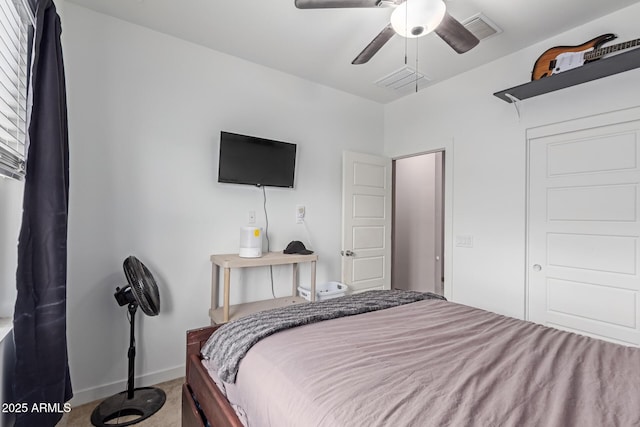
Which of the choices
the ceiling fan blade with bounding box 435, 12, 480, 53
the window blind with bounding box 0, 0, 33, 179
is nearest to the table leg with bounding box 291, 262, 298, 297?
the window blind with bounding box 0, 0, 33, 179

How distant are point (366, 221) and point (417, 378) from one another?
8.72ft

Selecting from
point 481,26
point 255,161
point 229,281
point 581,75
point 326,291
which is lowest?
point 326,291

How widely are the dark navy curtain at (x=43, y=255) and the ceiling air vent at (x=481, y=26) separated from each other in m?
2.52

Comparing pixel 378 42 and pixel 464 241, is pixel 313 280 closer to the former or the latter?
pixel 464 241

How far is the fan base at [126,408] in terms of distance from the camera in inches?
75.9

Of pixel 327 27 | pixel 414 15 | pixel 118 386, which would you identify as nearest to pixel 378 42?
pixel 414 15

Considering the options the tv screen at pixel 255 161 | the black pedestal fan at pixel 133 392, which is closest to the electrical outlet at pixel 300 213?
the tv screen at pixel 255 161

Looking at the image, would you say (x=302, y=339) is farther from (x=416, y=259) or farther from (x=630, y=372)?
(x=416, y=259)

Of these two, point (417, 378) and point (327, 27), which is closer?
point (417, 378)

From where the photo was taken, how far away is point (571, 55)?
221 centimetres

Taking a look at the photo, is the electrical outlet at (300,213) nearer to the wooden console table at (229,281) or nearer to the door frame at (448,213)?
the wooden console table at (229,281)

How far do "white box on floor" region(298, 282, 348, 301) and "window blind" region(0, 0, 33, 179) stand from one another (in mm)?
2246

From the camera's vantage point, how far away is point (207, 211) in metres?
2.63

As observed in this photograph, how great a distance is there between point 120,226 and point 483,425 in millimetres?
2461
